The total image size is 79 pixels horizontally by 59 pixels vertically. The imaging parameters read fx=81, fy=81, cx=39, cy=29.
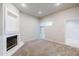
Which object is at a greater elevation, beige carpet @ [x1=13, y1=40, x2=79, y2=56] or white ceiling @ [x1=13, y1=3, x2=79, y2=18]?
white ceiling @ [x1=13, y1=3, x2=79, y2=18]

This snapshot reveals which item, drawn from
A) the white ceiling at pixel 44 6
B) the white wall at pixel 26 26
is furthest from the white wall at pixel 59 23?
the white wall at pixel 26 26

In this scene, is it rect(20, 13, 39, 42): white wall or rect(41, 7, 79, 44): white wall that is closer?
rect(41, 7, 79, 44): white wall

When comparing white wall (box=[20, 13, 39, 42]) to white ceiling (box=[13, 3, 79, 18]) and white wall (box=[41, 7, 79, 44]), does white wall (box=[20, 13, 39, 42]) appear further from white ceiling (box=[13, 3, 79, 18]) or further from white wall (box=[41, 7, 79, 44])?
white wall (box=[41, 7, 79, 44])

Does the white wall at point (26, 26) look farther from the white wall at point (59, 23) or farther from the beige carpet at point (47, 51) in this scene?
the beige carpet at point (47, 51)

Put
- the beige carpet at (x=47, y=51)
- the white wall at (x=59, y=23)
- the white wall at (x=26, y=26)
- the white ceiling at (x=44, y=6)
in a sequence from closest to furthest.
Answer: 1. the beige carpet at (x=47, y=51)
2. the white ceiling at (x=44, y=6)
3. the white wall at (x=59, y=23)
4. the white wall at (x=26, y=26)

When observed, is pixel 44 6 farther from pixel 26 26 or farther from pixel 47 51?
pixel 26 26

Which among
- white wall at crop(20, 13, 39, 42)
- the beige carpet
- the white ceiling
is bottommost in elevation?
the beige carpet

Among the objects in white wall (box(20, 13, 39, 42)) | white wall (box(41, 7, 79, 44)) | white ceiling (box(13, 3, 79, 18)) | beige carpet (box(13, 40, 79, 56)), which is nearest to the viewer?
beige carpet (box(13, 40, 79, 56))

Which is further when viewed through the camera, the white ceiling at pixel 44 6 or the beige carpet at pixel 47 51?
the white ceiling at pixel 44 6

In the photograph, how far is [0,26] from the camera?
3.33 m

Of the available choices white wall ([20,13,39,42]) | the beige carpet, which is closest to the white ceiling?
white wall ([20,13,39,42])

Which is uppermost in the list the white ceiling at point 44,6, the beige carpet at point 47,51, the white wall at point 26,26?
the white ceiling at point 44,6

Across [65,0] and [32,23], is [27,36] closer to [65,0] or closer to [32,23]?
[32,23]

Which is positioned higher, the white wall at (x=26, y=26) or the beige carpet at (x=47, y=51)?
the white wall at (x=26, y=26)
